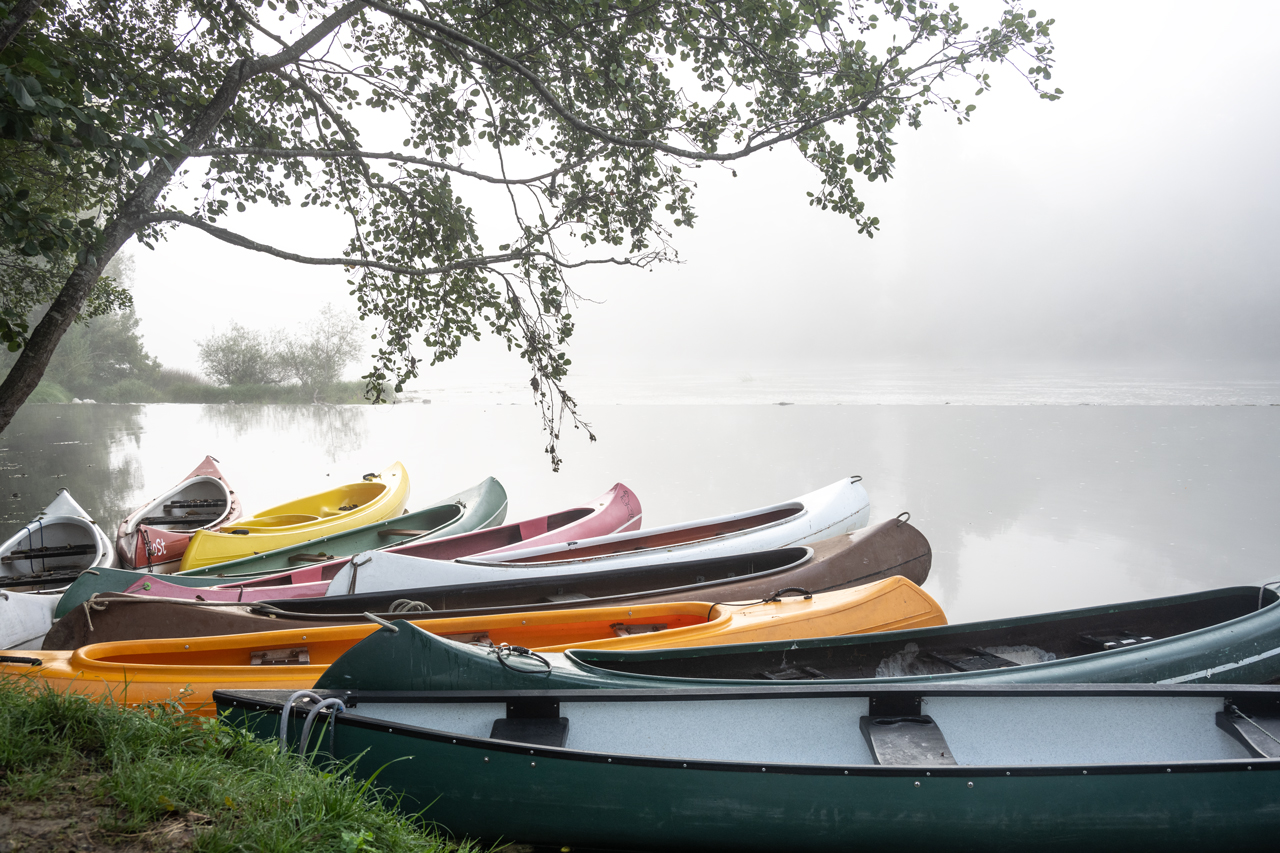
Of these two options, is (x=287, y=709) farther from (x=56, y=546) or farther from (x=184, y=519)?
(x=184, y=519)

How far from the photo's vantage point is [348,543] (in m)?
6.30

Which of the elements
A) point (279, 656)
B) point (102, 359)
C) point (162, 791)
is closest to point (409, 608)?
point (279, 656)

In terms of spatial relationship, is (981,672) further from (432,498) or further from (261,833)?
(432,498)

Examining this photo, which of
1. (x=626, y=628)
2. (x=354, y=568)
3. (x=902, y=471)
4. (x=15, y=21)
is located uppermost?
(x=15, y=21)

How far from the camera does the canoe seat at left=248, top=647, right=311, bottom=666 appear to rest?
3.39 metres

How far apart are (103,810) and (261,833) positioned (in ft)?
1.43

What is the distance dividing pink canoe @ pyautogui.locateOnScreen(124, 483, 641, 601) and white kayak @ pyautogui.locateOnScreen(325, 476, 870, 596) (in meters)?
0.36

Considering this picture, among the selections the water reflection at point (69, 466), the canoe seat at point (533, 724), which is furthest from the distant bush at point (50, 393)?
the canoe seat at point (533, 724)

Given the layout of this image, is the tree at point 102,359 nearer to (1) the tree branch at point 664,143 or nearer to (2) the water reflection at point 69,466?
(2) the water reflection at point 69,466

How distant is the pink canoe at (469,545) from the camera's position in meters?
4.47

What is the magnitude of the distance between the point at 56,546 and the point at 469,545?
3195 millimetres

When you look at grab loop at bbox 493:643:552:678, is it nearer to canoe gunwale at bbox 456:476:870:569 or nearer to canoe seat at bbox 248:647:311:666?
canoe seat at bbox 248:647:311:666

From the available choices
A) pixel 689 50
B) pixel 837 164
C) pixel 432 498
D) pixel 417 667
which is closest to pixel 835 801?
pixel 417 667

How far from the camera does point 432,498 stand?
34.3ft
